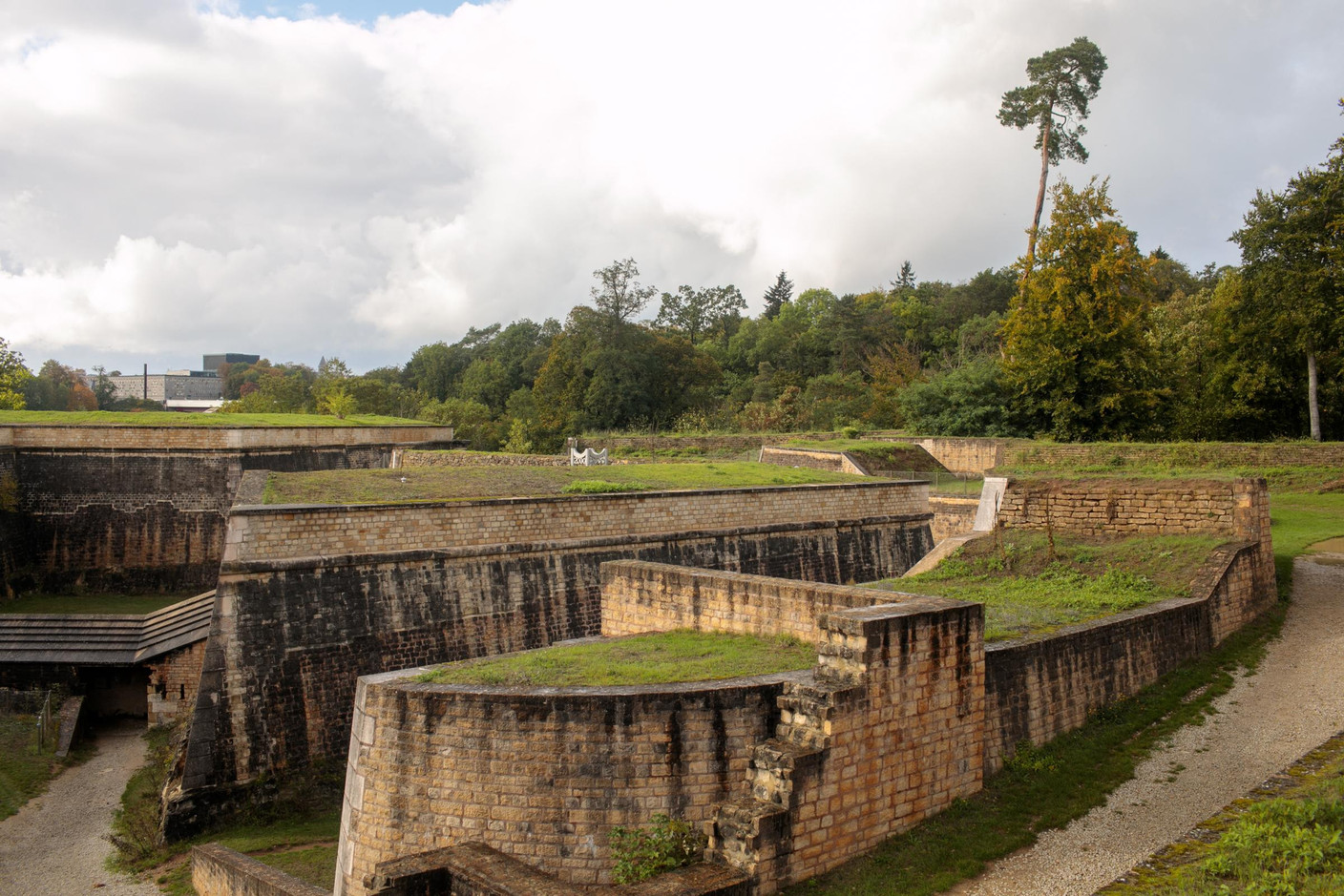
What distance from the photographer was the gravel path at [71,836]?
10.6 meters

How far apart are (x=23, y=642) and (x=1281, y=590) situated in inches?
831

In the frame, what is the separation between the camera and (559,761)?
22.3 feet

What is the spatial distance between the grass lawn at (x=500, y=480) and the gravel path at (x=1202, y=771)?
31.1 ft

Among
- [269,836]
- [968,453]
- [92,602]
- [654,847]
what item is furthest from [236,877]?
[968,453]

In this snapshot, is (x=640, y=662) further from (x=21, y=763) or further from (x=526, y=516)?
(x=21, y=763)

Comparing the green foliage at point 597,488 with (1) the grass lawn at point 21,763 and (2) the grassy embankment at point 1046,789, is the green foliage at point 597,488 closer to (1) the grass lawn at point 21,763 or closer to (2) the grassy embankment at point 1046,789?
(1) the grass lawn at point 21,763

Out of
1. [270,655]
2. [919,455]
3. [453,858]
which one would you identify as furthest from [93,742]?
[919,455]

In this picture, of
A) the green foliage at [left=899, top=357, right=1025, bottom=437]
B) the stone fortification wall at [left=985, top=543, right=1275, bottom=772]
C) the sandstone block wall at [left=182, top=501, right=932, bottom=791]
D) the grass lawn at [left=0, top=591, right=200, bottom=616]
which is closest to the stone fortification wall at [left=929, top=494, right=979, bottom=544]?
the sandstone block wall at [left=182, top=501, right=932, bottom=791]

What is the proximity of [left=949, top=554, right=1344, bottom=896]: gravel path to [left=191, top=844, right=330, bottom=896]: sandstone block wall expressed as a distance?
19.5 feet

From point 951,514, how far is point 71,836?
53.7ft

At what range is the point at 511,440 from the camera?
37.7m

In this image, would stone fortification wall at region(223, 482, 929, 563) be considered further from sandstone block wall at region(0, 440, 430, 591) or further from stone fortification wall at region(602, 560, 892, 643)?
sandstone block wall at region(0, 440, 430, 591)

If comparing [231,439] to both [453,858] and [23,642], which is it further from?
[453,858]

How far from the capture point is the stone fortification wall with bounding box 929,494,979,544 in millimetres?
19406
